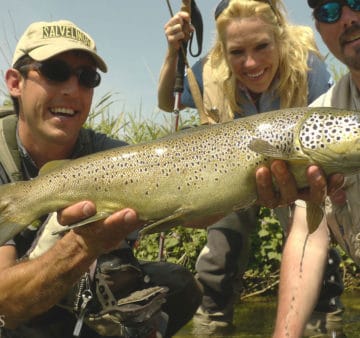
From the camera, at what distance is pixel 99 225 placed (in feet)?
10.6

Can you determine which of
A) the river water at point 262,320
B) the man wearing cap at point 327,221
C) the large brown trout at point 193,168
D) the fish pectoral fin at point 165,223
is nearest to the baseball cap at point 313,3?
the man wearing cap at point 327,221

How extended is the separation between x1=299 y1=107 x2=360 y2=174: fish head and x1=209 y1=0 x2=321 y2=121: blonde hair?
1.72 m

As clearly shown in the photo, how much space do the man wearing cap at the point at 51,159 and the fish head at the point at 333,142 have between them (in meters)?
1.18

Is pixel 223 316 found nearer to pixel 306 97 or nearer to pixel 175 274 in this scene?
pixel 175 274

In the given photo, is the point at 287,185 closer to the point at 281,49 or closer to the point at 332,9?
the point at 332,9

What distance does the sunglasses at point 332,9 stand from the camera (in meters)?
4.24

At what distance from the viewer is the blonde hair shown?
480 cm

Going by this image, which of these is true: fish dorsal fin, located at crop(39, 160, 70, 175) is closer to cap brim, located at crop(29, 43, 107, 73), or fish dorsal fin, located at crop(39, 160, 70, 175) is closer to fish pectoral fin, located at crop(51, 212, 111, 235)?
fish pectoral fin, located at crop(51, 212, 111, 235)

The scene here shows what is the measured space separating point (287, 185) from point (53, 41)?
2.13 meters

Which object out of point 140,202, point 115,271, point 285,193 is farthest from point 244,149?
point 115,271

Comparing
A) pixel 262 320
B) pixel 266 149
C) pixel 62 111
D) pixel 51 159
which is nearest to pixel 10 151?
pixel 51 159

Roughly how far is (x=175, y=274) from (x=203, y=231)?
275cm

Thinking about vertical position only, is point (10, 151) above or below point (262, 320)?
above

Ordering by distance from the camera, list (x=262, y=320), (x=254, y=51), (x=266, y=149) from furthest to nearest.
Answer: (x=262, y=320) → (x=254, y=51) → (x=266, y=149)
